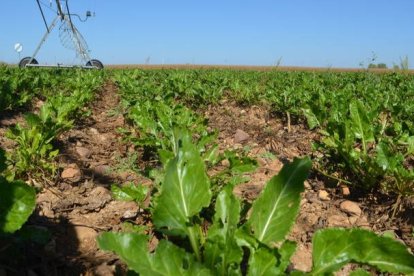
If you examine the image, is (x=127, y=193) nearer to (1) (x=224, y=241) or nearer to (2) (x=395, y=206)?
(1) (x=224, y=241)

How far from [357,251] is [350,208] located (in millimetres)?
1271

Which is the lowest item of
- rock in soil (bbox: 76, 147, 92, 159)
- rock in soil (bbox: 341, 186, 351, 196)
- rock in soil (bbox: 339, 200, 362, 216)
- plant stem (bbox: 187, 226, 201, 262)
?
rock in soil (bbox: 339, 200, 362, 216)

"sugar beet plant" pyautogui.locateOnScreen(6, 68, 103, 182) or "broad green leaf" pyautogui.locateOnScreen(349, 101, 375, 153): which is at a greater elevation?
"broad green leaf" pyautogui.locateOnScreen(349, 101, 375, 153)

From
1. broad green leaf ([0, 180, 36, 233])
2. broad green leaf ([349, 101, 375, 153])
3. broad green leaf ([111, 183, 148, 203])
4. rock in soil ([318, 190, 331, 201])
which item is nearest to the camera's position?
broad green leaf ([0, 180, 36, 233])

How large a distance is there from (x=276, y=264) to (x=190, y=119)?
7.90 ft

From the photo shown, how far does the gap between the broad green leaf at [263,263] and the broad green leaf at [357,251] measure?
0.14 meters

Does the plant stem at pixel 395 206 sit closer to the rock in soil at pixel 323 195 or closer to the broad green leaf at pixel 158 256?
the rock in soil at pixel 323 195

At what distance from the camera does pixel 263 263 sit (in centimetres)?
136

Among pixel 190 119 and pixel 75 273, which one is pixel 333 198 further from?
pixel 75 273

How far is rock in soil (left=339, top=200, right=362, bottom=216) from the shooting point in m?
2.50

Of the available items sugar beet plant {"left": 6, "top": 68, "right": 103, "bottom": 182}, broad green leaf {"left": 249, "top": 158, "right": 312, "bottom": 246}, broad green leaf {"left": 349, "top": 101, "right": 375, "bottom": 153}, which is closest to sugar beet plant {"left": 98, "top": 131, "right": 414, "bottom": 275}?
broad green leaf {"left": 249, "top": 158, "right": 312, "bottom": 246}

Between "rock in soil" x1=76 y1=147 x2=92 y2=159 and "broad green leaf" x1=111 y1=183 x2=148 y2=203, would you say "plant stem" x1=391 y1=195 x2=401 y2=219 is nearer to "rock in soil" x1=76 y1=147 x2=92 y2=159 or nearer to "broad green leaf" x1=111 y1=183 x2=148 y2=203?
"broad green leaf" x1=111 y1=183 x2=148 y2=203

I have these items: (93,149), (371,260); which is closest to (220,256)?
(371,260)

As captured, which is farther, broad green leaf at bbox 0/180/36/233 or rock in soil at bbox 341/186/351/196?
rock in soil at bbox 341/186/351/196
